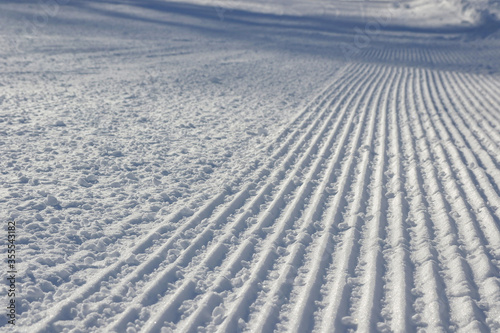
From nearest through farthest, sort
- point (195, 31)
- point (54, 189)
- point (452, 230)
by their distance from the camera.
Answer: point (452, 230) < point (54, 189) < point (195, 31)

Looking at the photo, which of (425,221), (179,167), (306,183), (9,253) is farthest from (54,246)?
(425,221)

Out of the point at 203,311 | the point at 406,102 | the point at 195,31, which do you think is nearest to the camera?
the point at 203,311

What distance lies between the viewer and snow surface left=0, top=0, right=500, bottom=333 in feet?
10.0

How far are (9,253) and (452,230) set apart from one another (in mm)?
3667

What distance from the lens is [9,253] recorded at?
11.3 feet

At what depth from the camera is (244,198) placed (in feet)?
15.6

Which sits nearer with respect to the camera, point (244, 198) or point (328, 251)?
point (328, 251)

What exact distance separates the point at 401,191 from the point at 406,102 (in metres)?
5.11

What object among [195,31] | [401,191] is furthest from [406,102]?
[195,31]

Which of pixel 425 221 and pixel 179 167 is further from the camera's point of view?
pixel 179 167

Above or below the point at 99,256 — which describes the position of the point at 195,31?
above

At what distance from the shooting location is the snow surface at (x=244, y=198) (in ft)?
10.0

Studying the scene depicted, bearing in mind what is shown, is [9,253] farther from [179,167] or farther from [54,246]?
[179,167]

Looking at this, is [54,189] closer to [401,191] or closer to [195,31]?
[401,191]
